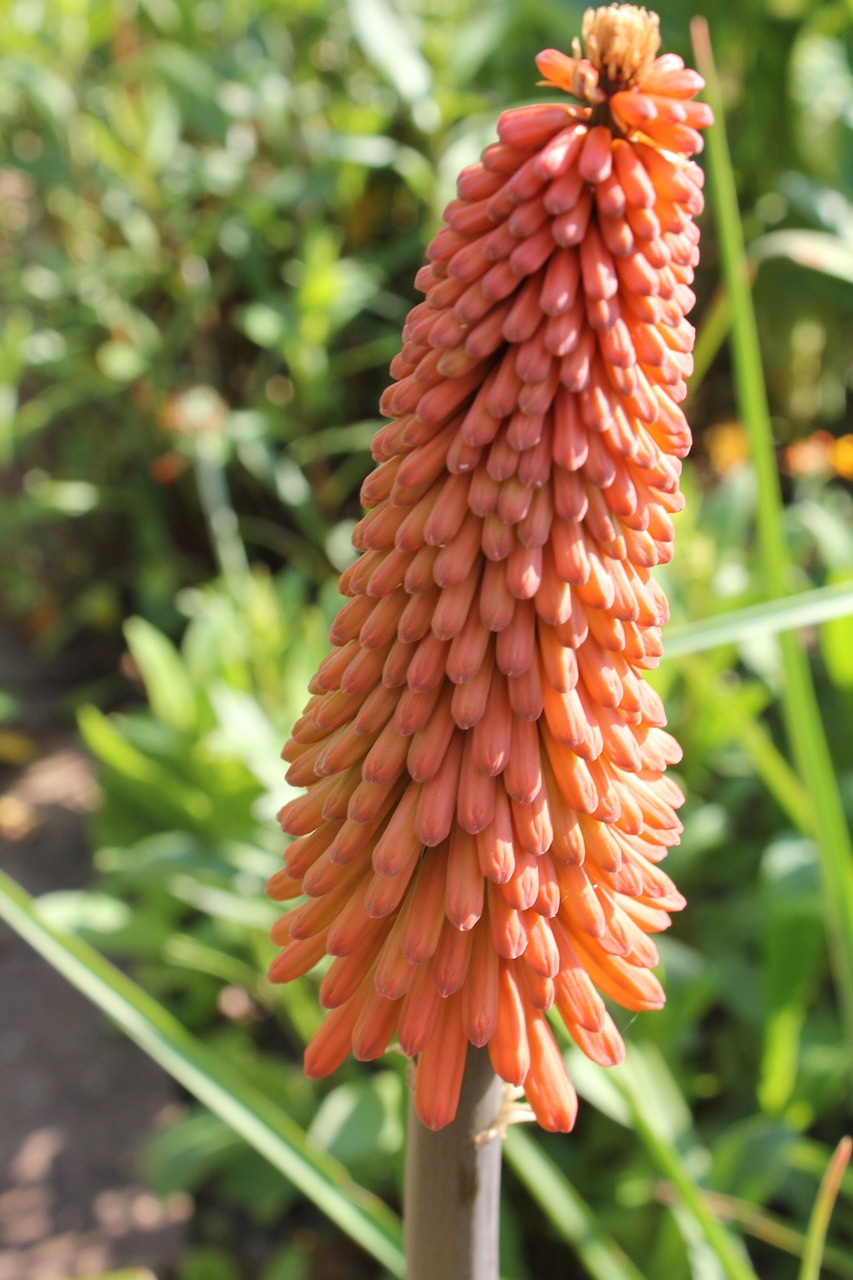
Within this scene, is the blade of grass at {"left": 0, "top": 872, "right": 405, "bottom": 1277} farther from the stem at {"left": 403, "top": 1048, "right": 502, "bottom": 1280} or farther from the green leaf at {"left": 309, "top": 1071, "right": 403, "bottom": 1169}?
the green leaf at {"left": 309, "top": 1071, "right": 403, "bottom": 1169}

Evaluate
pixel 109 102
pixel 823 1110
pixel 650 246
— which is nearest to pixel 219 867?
pixel 823 1110

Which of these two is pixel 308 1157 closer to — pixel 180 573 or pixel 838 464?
pixel 838 464

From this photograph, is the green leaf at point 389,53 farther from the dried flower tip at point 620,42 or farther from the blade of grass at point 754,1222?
the blade of grass at point 754,1222

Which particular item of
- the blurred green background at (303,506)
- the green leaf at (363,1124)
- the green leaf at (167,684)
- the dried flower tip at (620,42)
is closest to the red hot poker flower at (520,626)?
the dried flower tip at (620,42)

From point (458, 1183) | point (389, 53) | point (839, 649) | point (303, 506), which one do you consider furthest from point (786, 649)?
point (389, 53)

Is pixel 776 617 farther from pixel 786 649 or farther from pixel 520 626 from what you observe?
pixel 520 626

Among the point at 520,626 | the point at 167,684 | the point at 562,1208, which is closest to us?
the point at 520,626
